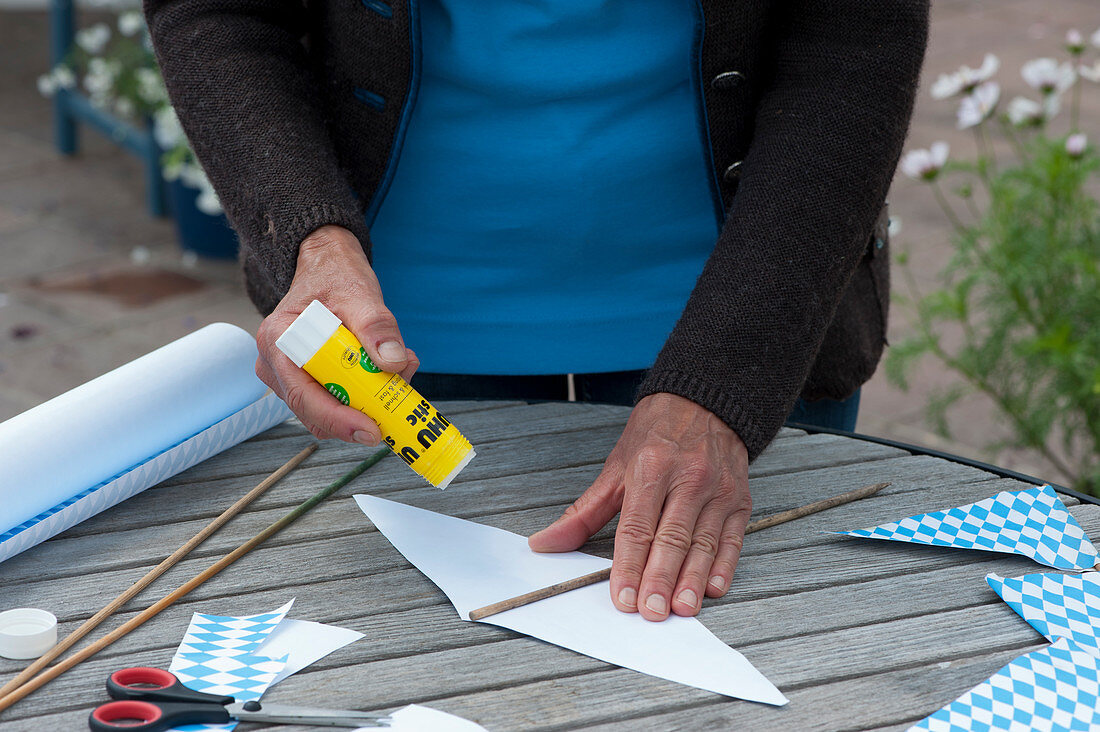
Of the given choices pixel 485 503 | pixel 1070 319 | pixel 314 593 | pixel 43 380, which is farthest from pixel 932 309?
pixel 43 380

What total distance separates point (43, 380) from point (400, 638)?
9.23 feet

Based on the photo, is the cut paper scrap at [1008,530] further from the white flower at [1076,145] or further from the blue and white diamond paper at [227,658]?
the white flower at [1076,145]

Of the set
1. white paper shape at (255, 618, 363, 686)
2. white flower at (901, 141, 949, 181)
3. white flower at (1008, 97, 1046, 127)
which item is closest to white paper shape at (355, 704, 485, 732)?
white paper shape at (255, 618, 363, 686)

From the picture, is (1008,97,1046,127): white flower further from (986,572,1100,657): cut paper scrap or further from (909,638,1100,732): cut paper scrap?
(909,638,1100,732): cut paper scrap

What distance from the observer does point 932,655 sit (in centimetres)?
100

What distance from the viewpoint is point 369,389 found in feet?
3.60

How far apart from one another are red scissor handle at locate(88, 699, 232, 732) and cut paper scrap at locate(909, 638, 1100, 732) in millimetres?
544

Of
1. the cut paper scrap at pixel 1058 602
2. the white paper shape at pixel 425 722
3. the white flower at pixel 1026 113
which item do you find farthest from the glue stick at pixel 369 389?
the white flower at pixel 1026 113

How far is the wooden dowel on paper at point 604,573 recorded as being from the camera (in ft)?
3.48

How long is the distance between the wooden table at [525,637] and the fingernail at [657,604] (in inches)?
1.7

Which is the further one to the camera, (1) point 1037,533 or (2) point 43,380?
(2) point 43,380

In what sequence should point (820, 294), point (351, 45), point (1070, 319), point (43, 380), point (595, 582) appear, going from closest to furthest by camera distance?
point (595, 582), point (820, 294), point (351, 45), point (1070, 319), point (43, 380)

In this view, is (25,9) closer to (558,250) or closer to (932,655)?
(558,250)

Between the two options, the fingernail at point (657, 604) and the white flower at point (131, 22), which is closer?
the fingernail at point (657, 604)
